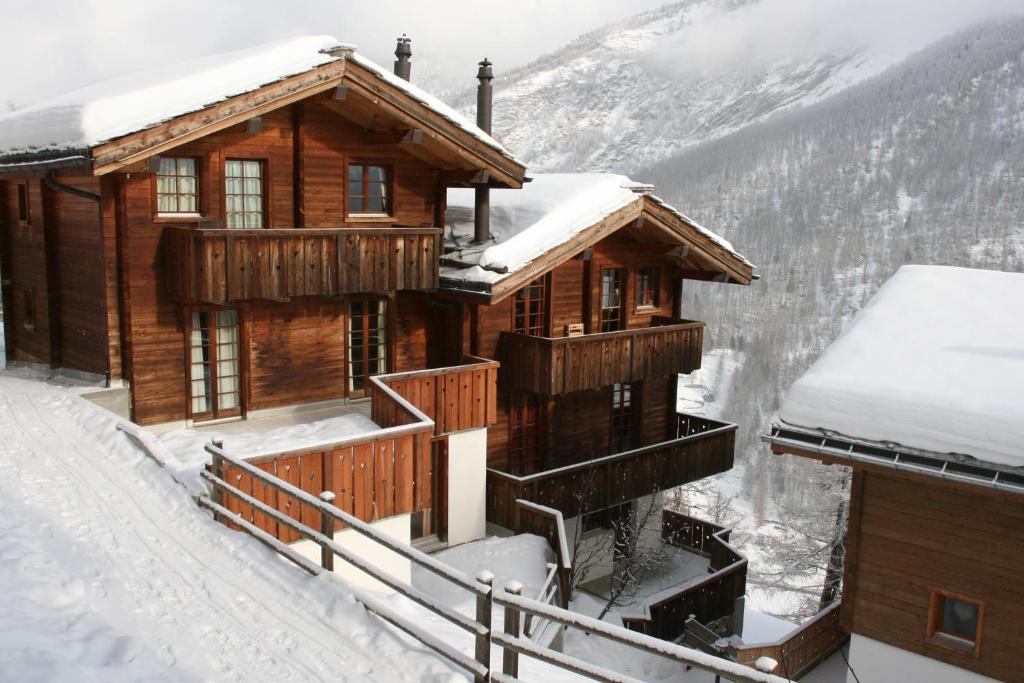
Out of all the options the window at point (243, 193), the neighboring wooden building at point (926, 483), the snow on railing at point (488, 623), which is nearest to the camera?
the snow on railing at point (488, 623)

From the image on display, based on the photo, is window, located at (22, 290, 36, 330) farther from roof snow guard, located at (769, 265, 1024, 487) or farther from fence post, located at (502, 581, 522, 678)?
fence post, located at (502, 581, 522, 678)

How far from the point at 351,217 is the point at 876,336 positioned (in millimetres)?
10323

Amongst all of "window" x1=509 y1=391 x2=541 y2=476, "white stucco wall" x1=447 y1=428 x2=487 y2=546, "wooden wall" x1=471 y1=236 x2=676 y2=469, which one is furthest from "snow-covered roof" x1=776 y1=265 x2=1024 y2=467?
"window" x1=509 y1=391 x2=541 y2=476

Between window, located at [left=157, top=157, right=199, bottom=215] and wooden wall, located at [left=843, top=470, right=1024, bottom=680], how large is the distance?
477 inches

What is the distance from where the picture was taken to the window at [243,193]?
16844 mm

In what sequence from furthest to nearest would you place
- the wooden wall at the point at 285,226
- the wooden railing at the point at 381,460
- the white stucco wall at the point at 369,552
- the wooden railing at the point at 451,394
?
the wooden railing at the point at 451,394
the wooden wall at the point at 285,226
the white stucco wall at the point at 369,552
the wooden railing at the point at 381,460

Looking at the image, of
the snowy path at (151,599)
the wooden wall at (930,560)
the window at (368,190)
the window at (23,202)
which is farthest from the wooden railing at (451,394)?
the window at (23,202)

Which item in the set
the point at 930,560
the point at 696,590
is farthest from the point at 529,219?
the point at 930,560

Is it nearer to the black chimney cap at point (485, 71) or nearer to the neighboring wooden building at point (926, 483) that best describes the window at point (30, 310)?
the black chimney cap at point (485, 71)

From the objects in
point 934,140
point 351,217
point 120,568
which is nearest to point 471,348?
point 351,217

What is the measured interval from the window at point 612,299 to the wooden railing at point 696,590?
5.99 meters

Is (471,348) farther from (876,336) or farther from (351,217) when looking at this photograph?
(876,336)

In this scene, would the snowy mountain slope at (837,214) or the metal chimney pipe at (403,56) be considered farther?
the snowy mountain slope at (837,214)

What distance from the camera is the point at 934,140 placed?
182 meters
